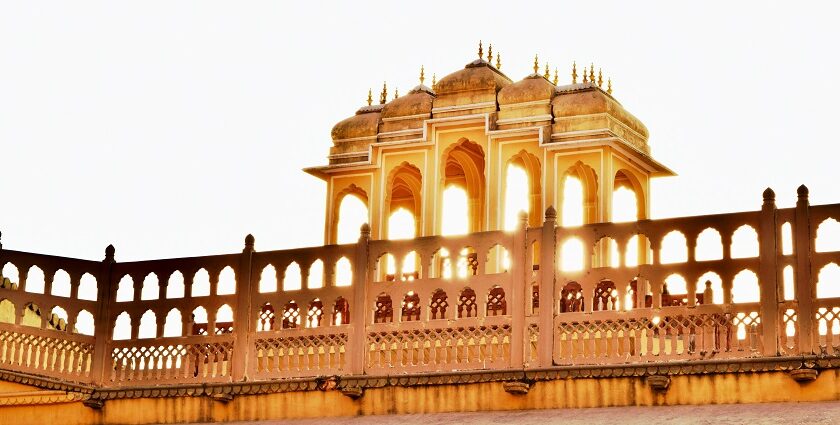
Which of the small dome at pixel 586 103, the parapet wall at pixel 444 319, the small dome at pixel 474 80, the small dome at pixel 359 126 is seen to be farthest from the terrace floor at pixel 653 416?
the small dome at pixel 359 126

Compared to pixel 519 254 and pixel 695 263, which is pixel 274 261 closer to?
pixel 519 254

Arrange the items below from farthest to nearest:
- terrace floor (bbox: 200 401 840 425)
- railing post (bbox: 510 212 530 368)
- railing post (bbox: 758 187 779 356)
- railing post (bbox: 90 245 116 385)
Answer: railing post (bbox: 90 245 116 385), railing post (bbox: 510 212 530 368), railing post (bbox: 758 187 779 356), terrace floor (bbox: 200 401 840 425)

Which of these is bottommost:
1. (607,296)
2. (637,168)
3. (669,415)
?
(669,415)

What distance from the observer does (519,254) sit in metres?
15.9

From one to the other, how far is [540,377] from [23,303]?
5614 mm

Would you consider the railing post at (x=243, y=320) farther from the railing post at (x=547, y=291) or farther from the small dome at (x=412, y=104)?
the small dome at (x=412, y=104)

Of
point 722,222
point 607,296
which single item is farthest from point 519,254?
point 722,222

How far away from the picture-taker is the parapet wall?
1452cm

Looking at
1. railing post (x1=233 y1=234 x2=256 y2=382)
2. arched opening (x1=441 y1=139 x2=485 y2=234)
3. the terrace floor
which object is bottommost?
the terrace floor

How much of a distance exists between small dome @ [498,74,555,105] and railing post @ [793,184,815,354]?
250 inches

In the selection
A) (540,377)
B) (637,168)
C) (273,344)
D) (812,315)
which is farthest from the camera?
(637,168)

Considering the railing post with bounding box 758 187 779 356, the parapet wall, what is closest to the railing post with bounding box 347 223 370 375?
the parapet wall

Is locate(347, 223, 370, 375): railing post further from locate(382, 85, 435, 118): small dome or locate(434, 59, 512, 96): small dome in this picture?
locate(382, 85, 435, 118): small dome

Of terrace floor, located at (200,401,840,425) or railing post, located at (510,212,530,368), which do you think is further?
railing post, located at (510,212,530,368)
